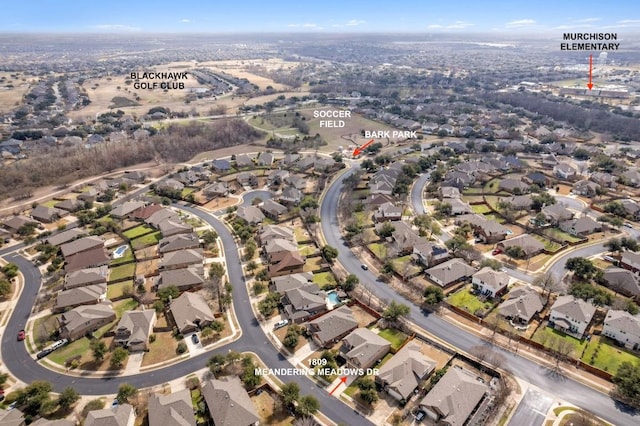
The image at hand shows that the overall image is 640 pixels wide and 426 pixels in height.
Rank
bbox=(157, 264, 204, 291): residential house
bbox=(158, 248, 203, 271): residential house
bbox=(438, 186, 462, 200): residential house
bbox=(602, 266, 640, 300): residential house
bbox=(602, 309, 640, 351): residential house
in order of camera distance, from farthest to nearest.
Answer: bbox=(438, 186, 462, 200): residential house < bbox=(158, 248, 203, 271): residential house < bbox=(157, 264, 204, 291): residential house < bbox=(602, 266, 640, 300): residential house < bbox=(602, 309, 640, 351): residential house

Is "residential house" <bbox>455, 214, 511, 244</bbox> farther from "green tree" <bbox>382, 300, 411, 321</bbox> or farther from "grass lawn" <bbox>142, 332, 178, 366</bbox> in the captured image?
"grass lawn" <bbox>142, 332, 178, 366</bbox>

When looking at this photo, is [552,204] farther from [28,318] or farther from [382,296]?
[28,318]

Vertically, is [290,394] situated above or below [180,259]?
below

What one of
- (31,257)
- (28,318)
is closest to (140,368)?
(28,318)

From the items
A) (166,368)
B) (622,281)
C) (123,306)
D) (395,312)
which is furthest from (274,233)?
(622,281)

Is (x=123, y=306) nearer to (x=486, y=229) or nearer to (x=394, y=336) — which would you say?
(x=394, y=336)

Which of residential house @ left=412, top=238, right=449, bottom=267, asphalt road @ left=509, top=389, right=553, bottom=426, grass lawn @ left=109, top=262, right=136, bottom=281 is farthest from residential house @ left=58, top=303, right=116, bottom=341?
asphalt road @ left=509, top=389, right=553, bottom=426

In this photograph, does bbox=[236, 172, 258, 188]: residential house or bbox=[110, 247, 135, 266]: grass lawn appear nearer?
bbox=[110, 247, 135, 266]: grass lawn

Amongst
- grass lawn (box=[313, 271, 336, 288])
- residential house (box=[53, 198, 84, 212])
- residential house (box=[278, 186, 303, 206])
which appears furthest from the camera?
residential house (box=[278, 186, 303, 206])
